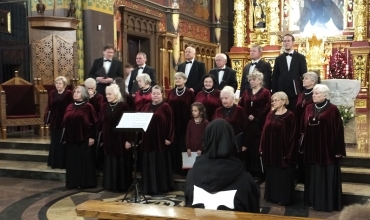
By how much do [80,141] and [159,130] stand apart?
1.20 metres

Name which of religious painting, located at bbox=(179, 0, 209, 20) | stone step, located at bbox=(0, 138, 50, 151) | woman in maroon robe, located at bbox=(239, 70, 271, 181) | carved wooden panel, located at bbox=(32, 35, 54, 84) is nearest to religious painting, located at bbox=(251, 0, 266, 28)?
religious painting, located at bbox=(179, 0, 209, 20)

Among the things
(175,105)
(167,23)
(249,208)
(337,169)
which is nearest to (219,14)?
(167,23)

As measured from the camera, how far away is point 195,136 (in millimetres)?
5785

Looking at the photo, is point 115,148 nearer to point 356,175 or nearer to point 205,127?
point 205,127

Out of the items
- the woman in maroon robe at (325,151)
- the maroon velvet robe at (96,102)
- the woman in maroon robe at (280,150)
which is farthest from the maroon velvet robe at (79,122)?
the woman in maroon robe at (325,151)

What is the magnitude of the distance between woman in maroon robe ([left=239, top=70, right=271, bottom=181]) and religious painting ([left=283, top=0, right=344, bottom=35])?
989cm

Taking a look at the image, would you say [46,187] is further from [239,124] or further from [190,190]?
[190,190]

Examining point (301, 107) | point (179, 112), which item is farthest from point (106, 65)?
point (301, 107)

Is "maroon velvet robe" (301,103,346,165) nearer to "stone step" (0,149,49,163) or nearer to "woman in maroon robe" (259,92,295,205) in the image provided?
"woman in maroon robe" (259,92,295,205)

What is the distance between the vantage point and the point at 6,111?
8953mm

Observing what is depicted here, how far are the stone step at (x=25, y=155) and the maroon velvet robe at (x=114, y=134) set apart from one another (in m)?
2.01

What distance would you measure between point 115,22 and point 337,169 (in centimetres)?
774

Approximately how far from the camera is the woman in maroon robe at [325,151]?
508 cm

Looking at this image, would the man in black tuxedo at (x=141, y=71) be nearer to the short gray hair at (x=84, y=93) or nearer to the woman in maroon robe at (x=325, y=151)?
the short gray hair at (x=84, y=93)
